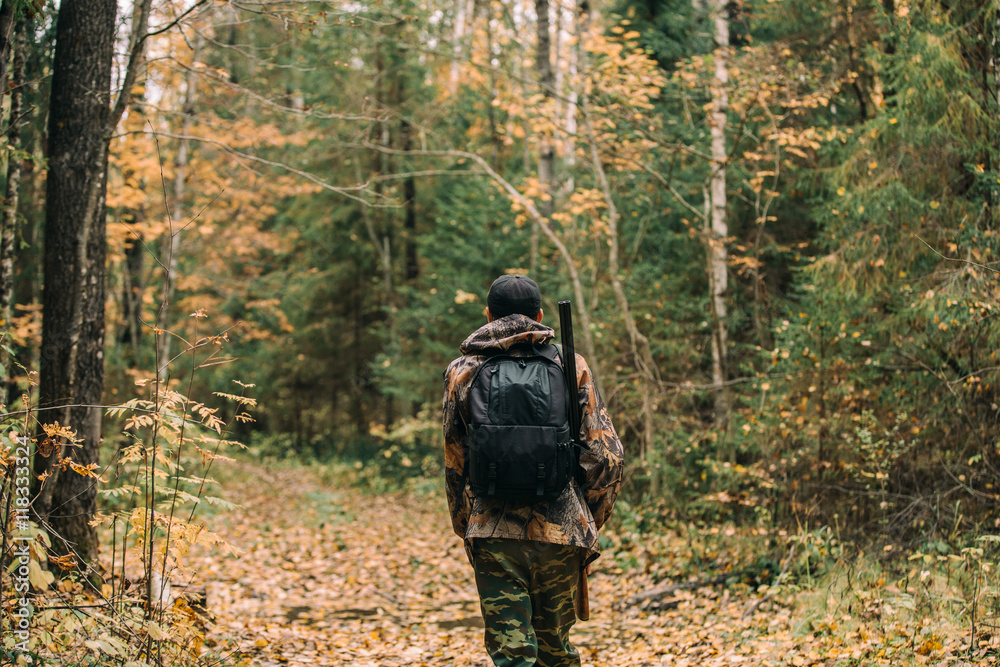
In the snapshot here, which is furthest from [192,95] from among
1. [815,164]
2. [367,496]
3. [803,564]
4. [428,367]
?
[803,564]

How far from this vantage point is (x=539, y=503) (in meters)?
3.07

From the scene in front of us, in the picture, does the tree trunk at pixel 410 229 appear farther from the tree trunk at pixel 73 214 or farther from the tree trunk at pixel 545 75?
the tree trunk at pixel 73 214

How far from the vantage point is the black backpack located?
9.55 feet

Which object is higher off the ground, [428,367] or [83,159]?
[83,159]

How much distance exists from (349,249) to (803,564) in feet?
49.2

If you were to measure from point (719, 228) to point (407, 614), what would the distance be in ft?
20.7

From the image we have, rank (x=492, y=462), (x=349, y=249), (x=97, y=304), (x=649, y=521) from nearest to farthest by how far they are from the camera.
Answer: (x=492, y=462) → (x=97, y=304) → (x=649, y=521) → (x=349, y=249)

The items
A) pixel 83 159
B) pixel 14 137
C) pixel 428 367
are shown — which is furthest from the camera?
pixel 428 367

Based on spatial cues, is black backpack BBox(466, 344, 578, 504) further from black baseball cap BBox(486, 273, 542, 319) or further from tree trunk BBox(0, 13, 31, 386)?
tree trunk BBox(0, 13, 31, 386)

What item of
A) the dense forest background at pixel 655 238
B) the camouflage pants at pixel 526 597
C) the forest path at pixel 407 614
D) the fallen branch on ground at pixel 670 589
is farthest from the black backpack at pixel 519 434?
the fallen branch on ground at pixel 670 589

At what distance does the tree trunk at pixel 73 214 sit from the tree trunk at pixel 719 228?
608 centimetres

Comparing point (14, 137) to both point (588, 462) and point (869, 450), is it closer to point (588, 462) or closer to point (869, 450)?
point (588, 462)

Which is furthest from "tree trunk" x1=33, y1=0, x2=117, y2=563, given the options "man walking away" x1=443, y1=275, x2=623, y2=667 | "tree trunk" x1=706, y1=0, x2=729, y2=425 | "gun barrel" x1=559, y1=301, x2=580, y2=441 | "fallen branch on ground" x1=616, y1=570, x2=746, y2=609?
"tree trunk" x1=706, y1=0, x2=729, y2=425

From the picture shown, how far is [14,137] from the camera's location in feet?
19.9
